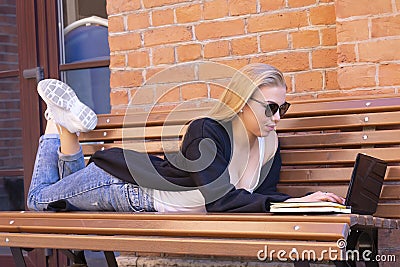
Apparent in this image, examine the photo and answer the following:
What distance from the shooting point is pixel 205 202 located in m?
2.93

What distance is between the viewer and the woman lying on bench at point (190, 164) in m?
2.94

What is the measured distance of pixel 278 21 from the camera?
3.74 meters

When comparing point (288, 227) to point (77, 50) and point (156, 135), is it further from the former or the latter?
point (77, 50)

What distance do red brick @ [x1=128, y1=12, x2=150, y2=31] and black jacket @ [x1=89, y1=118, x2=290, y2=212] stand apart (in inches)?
35.2

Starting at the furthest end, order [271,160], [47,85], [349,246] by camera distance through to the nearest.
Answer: [47,85] → [271,160] → [349,246]

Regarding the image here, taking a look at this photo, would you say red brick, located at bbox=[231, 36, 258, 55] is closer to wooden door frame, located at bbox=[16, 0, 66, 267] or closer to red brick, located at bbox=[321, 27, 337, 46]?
red brick, located at bbox=[321, 27, 337, 46]

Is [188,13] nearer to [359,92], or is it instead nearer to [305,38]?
[305,38]

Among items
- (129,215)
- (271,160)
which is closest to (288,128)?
(271,160)

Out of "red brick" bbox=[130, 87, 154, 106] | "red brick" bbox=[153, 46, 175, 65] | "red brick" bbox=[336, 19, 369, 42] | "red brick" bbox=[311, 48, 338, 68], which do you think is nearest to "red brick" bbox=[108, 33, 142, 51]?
"red brick" bbox=[153, 46, 175, 65]

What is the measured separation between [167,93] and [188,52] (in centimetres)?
23

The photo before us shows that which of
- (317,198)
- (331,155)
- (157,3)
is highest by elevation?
(157,3)

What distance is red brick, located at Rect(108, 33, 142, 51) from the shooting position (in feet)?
13.6

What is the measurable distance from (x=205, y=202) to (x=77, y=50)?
2186 millimetres
